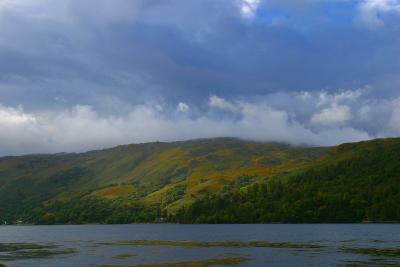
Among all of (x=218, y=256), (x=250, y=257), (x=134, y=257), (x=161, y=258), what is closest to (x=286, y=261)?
(x=250, y=257)

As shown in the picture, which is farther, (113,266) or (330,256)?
(330,256)

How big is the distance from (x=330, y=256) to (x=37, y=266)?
220 ft

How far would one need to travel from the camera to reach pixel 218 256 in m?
134

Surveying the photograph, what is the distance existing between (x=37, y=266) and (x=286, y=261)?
55.0 metres

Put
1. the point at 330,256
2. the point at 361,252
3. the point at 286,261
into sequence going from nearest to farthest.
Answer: the point at 286,261
the point at 330,256
the point at 361,252

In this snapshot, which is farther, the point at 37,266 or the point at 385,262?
the point at 37,266

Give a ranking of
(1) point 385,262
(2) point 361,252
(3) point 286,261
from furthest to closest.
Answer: (2) point 361,252, (3) point 286,261, (1) point 385,262

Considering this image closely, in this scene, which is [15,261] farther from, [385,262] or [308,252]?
[385,262]

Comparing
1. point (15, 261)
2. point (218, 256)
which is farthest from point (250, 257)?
point (15, 261)

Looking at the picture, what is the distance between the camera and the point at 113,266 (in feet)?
375

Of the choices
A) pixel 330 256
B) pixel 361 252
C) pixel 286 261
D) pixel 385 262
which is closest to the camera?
pixel 385 262

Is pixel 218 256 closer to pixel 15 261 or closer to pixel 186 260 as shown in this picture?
pixel 186 260

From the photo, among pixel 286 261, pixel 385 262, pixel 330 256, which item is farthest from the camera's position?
pixel 330 256

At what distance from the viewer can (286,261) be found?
388ft
